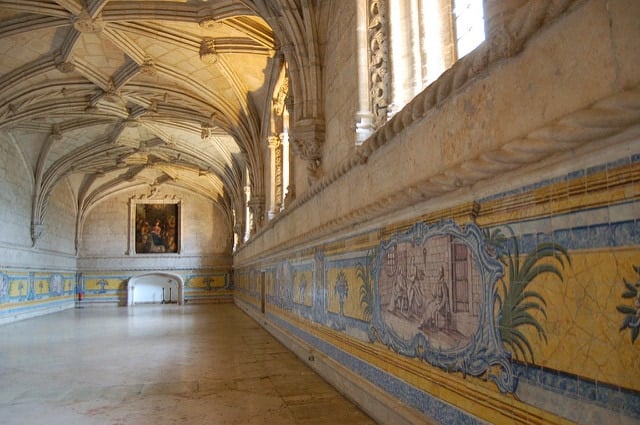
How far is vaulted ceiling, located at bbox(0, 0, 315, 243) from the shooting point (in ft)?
33.0

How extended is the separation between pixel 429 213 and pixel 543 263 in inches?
49.3

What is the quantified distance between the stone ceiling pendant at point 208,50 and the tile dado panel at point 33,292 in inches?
378

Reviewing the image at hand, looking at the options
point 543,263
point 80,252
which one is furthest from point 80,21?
point 80,252

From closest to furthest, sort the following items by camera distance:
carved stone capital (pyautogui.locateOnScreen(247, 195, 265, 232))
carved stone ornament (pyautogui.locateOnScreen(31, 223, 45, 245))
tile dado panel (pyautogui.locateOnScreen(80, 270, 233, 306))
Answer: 1. carved stone capital (pyautogui.locateOnScreen(247, 195, 265, 232))
2. carved stone ornament (pyautogui.locateOnScreen(31, 223, 45, 245))
3. tile dado panel (pyautogui.locateOnScreen(80, 270, 233, 306))

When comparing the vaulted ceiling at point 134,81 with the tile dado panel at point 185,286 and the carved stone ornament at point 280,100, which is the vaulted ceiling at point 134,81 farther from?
the tile dado panel at point 185,286

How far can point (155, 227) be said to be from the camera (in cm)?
2533

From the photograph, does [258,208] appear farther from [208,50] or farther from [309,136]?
[309,136]

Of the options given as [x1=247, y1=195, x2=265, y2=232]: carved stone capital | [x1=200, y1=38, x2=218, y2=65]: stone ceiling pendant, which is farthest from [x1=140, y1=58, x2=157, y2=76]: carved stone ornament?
[x1=247, y1=195, x2=265, y2=232]: carved stone capital

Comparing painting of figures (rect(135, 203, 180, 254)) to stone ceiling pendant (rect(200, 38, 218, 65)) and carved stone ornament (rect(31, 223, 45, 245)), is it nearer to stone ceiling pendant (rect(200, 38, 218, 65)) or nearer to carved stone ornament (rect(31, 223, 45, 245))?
carved stone ornament (rect(31, 223, 45, 245))

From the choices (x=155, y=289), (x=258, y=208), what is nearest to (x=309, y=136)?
(x=258, y=208)

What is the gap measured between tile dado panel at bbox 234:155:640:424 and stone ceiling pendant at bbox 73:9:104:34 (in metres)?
8.16

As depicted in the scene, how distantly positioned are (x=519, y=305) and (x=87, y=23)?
1017 centimetres

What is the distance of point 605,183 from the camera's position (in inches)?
77.3

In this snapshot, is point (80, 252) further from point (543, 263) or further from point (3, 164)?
point (543, 263)
